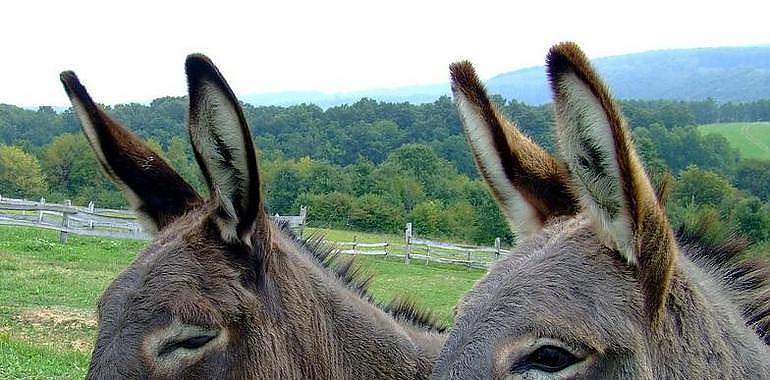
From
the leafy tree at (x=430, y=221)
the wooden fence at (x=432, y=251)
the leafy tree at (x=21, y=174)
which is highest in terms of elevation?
the leafy tree at (x=21, y=174)

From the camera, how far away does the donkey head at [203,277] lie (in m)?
2.75

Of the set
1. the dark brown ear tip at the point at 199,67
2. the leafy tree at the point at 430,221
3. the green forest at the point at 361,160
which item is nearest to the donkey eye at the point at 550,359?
the dark brown ear tip at the point at 199,67

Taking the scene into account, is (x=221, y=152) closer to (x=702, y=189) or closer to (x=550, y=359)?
(x=550, y=359)

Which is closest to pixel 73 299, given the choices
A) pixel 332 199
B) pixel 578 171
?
pixel 332 199

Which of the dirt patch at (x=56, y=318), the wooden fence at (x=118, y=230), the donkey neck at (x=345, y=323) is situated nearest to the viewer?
the donkey neck at (x=345, y=323)

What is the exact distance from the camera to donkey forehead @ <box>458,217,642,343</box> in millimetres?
2068

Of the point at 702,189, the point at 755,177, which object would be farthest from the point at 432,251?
the point at 702,189

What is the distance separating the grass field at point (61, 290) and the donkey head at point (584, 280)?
1.78 metres

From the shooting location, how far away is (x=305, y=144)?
53406 millimetres

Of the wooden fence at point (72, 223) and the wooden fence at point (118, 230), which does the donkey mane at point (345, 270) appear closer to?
the wooden fence at point (118, 230)

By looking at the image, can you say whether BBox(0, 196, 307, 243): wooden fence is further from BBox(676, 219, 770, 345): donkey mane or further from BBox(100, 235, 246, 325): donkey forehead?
BBox(676, 219, 770, 345): donkey mane

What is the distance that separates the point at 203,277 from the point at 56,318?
43.2 feet

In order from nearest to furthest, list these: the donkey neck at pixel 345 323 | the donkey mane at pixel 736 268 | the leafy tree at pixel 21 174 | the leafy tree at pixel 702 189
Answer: the donkey mane at pixel 736 268, the donkey neck at pixel 345 323, the leafy tree at pixel 702 189, the leafy tree at pixel 21 174

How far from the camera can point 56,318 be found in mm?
14445
